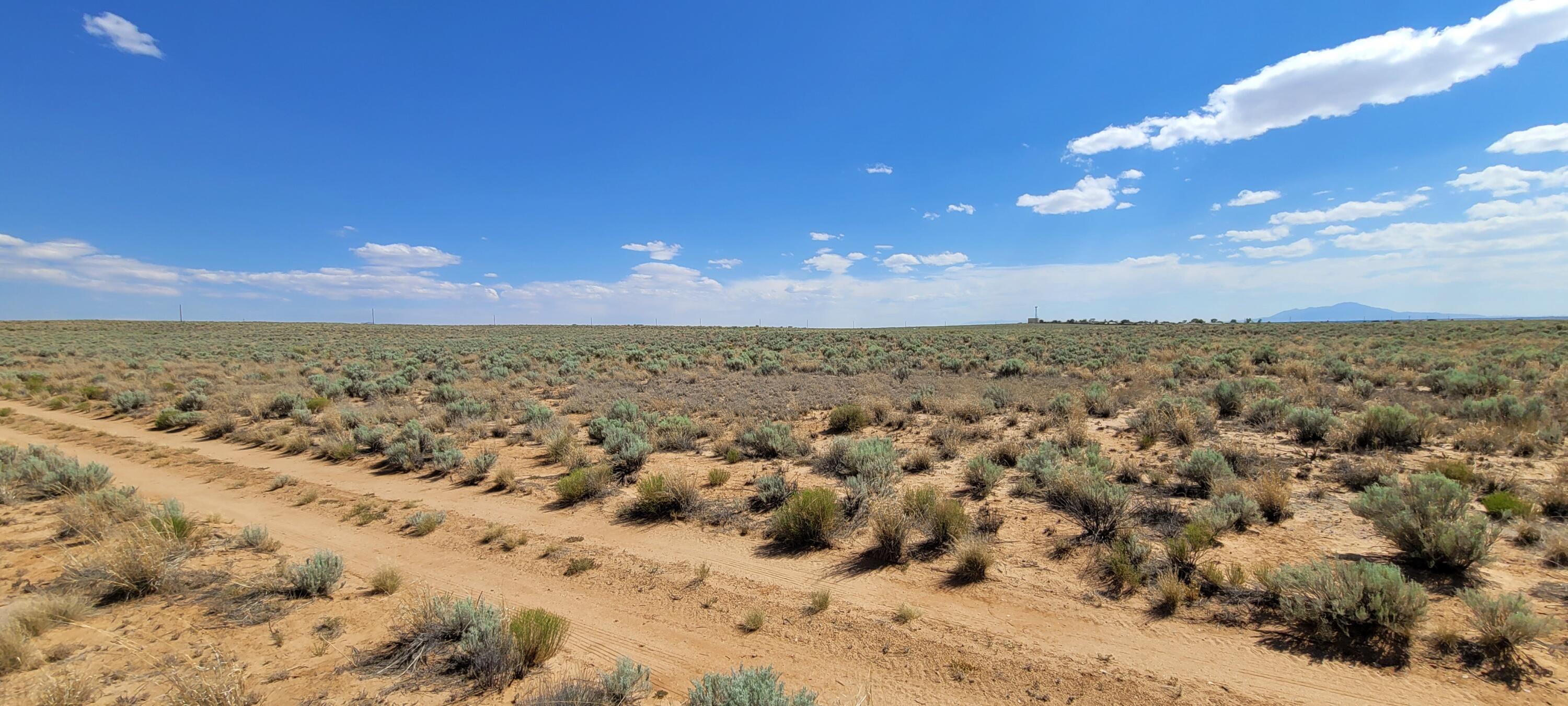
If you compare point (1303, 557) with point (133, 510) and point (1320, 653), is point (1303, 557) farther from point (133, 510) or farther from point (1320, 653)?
point (133, 510)

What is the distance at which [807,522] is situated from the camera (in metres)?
6.49

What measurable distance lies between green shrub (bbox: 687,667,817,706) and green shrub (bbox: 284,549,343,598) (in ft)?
13.3

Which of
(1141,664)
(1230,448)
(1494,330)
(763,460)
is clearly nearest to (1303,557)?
(1141,664)

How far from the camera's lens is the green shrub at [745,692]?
10.7ft

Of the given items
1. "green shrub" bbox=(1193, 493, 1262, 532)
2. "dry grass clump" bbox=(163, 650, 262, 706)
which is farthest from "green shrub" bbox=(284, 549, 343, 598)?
"green shrub" bbox=(1193, 493, 1262, 532)

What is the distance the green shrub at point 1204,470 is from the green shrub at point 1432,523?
58.0 inches

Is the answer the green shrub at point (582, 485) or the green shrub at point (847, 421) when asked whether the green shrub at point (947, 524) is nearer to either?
the green shrub at point (582, 485)

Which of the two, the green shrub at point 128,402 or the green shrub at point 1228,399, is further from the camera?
the green shrub at point 128,402

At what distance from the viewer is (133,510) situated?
7.05 m

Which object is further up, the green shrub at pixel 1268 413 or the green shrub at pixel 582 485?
the green shrub at pixel 1268 413

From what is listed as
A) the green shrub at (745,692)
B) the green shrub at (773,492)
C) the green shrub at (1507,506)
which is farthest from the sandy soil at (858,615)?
the green shrub at (1507,506)

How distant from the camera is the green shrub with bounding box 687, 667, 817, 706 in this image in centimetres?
328

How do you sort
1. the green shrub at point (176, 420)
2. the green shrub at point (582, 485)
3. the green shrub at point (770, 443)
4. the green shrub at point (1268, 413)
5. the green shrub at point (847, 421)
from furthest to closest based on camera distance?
the green shrub at point (176, 420) < the green shrub at point (847, 421) < the green shrub at point (1268, 413) < the green shrub at point (770, 443) < the green shrub at point (582, 485)

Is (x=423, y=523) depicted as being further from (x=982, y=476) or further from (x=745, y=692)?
(x=982, y=476)
